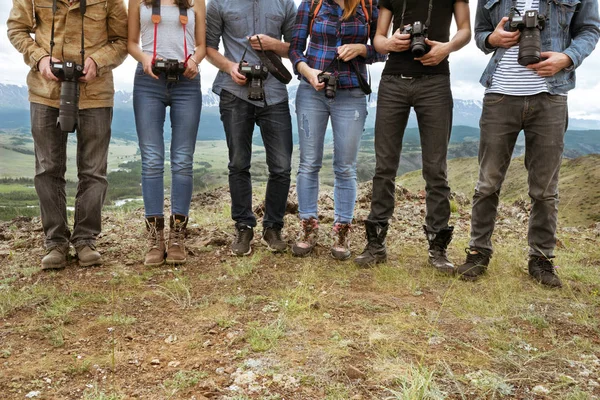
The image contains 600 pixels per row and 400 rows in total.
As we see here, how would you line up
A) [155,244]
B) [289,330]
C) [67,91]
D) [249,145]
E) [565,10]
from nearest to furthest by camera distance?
[289,330], [565,10], [67,91], [155,244], [249,145]

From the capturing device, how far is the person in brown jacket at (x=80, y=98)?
14.8ft

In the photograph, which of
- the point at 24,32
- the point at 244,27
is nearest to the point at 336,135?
the point at 244,27

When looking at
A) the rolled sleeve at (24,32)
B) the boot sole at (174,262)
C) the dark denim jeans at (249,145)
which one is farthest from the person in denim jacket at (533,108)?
the rolled sleeve at (24,32)

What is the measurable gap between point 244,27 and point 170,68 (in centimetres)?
100

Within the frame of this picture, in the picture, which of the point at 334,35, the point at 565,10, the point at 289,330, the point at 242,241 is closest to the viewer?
the point at 289,330

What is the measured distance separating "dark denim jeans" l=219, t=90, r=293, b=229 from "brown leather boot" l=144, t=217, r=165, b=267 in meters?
0.87

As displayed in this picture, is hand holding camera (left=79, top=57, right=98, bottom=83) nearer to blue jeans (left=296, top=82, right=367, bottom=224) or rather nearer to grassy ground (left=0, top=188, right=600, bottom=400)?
grassy ground (left=0, top=188, right=600, bottom=400)

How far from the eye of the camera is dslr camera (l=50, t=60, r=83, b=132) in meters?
4.34

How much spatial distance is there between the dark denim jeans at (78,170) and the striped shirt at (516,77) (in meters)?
4.07

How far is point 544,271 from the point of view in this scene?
14.9 feet

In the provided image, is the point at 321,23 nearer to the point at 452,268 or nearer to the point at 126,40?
the point at 126,40

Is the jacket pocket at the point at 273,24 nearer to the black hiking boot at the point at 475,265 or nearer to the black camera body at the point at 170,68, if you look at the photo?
the black camera body at the point at 170,68

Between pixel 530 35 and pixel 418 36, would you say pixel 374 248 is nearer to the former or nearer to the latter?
pixel 418 36

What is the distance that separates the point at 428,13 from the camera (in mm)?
4531
